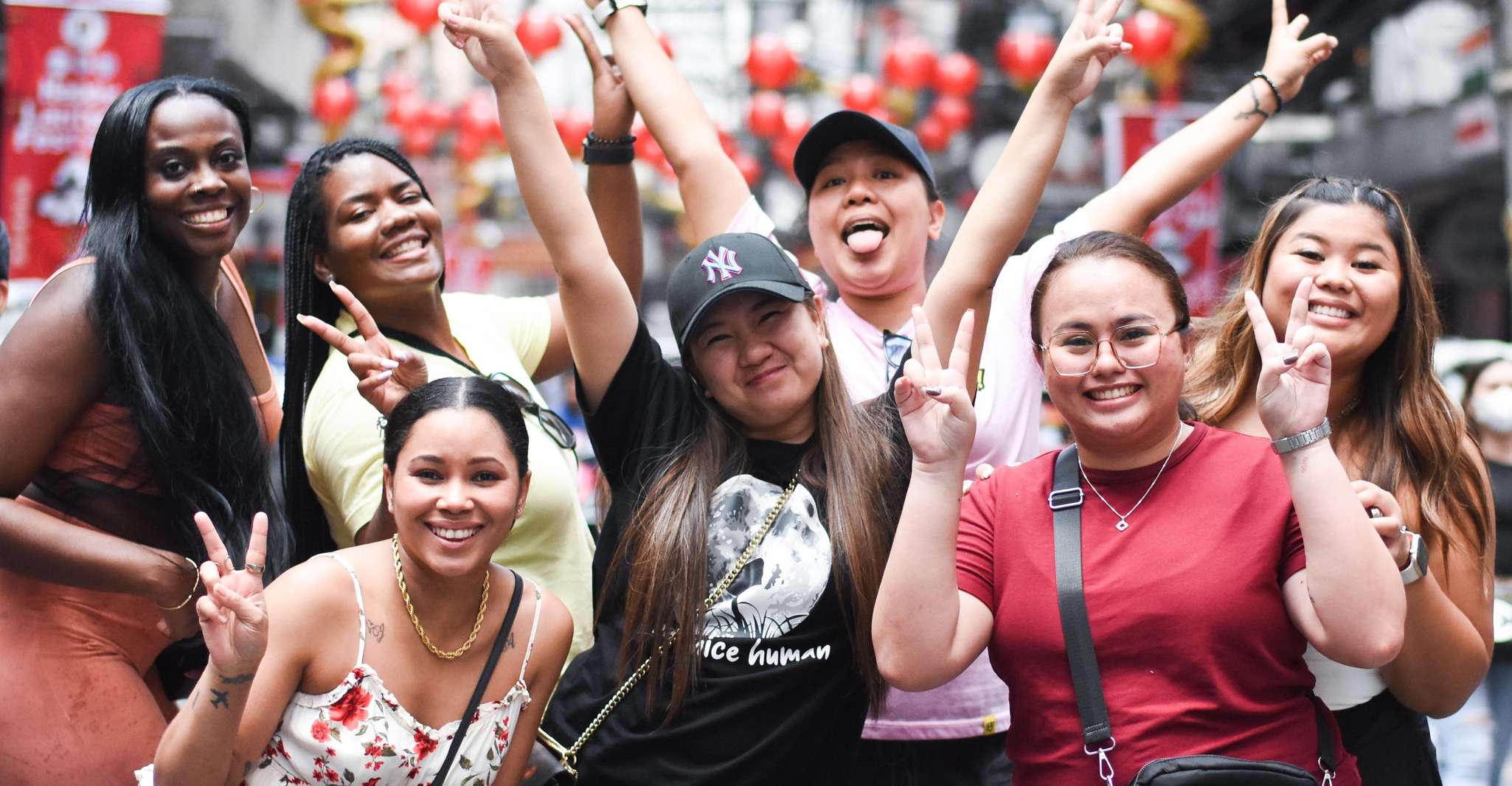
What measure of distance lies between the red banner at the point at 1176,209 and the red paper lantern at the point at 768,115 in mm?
3670

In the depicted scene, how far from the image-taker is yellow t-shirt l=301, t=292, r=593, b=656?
2.89 metres

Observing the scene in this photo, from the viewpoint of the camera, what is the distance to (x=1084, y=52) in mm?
2680

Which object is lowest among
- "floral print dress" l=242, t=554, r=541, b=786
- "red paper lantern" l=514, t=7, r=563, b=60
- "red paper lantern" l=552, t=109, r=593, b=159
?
"floral print dress" l=242, t=554, r=541, b=786

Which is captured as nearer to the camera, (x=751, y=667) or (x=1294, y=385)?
(x=1294, y=385)

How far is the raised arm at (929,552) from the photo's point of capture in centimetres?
218

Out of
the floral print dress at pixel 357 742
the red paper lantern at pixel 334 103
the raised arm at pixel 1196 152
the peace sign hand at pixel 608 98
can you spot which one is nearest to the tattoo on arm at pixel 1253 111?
the raised arm at pixel 1196 152

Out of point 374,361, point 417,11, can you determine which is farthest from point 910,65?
point 374,361

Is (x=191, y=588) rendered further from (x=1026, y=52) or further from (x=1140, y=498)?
(x=1026, y=52)

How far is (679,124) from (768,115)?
879 cm

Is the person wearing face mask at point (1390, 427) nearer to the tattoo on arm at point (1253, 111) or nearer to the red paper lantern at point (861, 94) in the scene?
the tattoo on arm at point (1253, 111)

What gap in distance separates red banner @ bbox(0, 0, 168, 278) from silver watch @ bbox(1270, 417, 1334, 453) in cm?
819

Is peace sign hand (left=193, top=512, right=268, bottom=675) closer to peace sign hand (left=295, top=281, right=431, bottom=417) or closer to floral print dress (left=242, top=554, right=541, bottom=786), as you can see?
floral print dress (left=242, top=554, right=541, bottom=786)

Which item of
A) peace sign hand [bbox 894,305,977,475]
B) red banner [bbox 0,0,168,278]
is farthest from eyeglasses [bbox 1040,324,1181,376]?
red banner [bbox 0,0,168,278]

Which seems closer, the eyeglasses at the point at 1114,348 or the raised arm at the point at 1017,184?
the eyeglasses at the point at 1114,348
